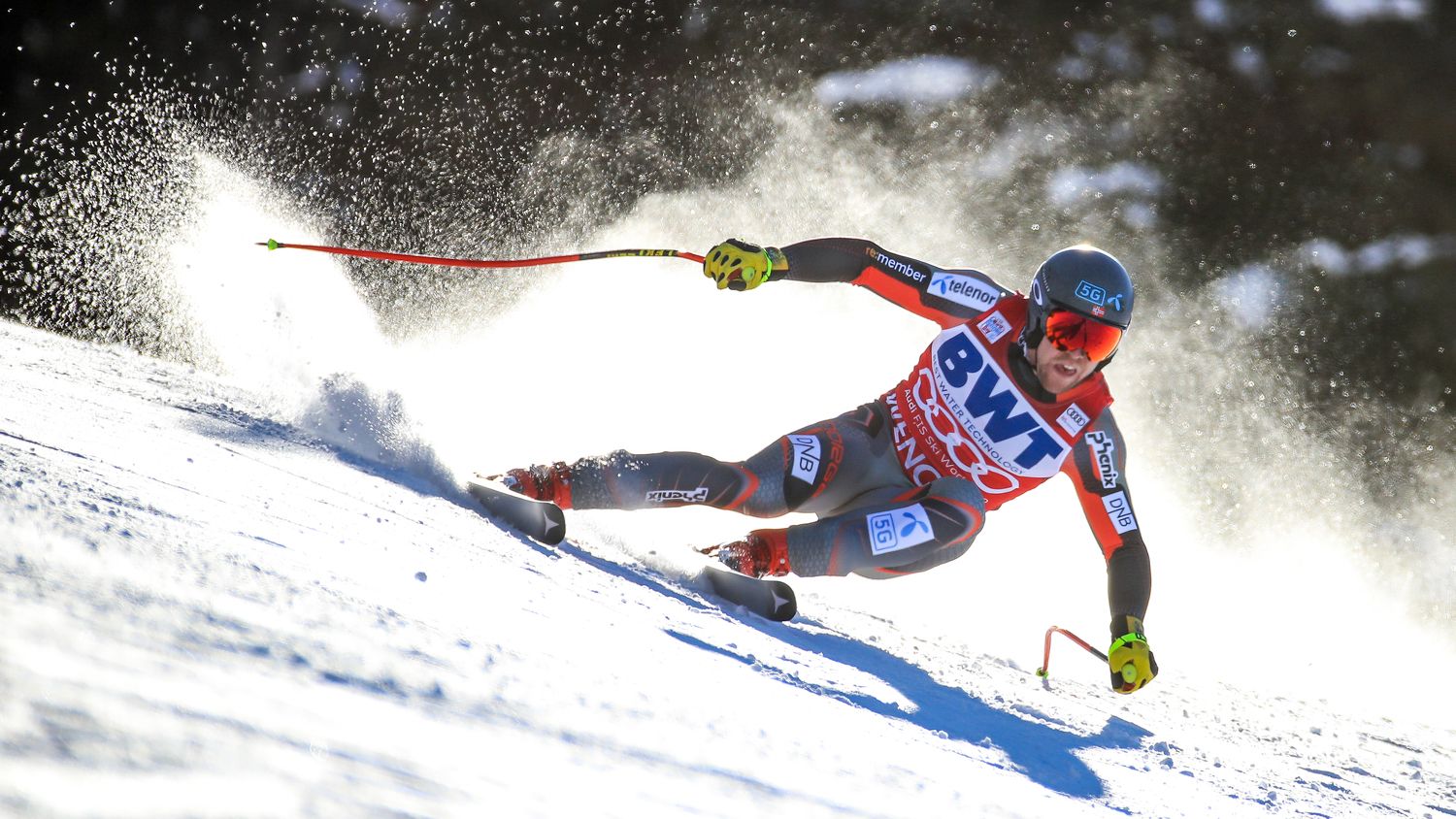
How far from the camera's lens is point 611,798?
914 mm

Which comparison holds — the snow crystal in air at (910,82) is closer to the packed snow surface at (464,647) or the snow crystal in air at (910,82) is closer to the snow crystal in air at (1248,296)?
the snow crystal in air at (1248,296)

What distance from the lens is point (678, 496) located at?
110 inches

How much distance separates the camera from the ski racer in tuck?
279cm

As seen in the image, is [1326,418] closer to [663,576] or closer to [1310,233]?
[1310,233]

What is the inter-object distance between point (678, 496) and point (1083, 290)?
1.16 meters

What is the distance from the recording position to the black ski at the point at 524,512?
2.41 m

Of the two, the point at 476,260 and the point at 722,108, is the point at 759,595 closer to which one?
the point at 476,260

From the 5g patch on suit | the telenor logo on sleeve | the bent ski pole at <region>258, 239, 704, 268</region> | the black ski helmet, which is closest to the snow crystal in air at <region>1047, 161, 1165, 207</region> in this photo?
the telenor logo on sleeve

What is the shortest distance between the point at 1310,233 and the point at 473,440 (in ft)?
53.8

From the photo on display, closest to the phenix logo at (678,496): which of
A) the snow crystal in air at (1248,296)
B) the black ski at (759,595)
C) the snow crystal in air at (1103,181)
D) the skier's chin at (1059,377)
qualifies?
the black ski at (759,595)

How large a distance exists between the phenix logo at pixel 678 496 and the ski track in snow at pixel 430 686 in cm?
19

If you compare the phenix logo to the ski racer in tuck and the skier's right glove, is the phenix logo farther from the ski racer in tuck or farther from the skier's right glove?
the skier's right glove

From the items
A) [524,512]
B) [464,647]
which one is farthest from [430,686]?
[524,512]

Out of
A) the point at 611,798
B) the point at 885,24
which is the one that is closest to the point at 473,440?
the point at 611,798
